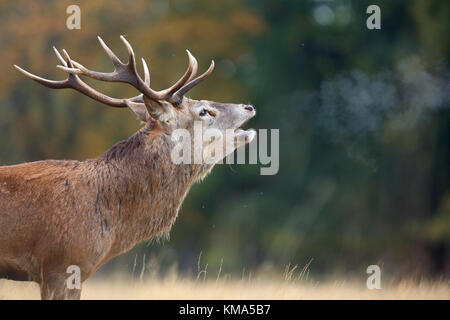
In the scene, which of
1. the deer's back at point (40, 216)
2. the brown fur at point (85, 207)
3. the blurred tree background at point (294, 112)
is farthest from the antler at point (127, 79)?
the blurred tree background at point (294, 112)

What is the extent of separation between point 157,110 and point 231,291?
2.01 m

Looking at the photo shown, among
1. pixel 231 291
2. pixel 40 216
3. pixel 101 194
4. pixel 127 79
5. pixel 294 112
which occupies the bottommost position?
pixel 231 291

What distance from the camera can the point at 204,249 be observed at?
16.5m

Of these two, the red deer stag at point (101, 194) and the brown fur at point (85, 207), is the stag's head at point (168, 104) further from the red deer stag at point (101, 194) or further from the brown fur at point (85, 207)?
the brown fur at point (85, 207)

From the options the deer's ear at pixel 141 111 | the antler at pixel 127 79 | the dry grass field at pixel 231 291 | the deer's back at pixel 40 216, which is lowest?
the dry grass field at pixel 231 291

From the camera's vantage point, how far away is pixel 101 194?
5.51 metres

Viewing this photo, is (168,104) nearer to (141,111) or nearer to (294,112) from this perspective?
(141,111)

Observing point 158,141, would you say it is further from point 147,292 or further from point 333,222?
point 333,222

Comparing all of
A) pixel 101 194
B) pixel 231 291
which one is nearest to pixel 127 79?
pixel 101 194

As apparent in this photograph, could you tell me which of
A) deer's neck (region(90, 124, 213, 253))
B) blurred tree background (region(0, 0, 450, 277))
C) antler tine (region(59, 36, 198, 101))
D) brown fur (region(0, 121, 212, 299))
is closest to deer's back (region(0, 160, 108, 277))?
brown fur (region(0, 121, 212, 299))

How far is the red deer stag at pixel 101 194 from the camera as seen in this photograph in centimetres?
511

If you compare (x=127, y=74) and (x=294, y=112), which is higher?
(x=127, y=74)

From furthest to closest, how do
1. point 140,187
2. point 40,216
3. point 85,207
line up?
point 140,187, point 85,207, point 40,216

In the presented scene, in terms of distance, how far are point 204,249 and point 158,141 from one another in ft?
35.7
